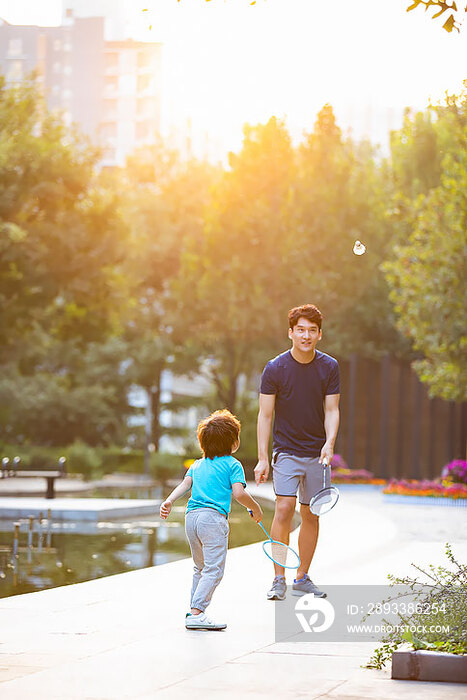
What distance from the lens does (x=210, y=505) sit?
7.21 meters

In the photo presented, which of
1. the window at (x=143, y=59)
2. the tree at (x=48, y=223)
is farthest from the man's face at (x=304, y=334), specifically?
the window at (x=143, y=59)

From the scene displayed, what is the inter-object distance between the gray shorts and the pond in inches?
98.2

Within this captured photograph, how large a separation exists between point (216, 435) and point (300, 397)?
1.41 meters

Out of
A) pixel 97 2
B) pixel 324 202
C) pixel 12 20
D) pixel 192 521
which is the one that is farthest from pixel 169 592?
pixel 97 2

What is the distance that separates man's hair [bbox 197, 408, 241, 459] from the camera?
7.24m

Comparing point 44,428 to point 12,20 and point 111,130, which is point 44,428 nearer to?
point 12,20

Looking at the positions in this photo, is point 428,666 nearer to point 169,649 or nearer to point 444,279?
point 169,649

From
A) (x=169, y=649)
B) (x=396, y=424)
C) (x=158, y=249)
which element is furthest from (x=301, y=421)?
(x=158, y=249)

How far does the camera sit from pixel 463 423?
35500mm

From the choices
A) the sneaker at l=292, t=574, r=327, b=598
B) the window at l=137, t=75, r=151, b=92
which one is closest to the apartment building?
the window at l=137, t=75, r=151, b=92

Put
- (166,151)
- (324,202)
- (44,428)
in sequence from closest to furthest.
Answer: (324,202), (44,428), (166,151)

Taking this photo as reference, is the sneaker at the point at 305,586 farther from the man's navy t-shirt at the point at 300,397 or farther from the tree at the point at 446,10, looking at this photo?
the tree at the point at 446,10

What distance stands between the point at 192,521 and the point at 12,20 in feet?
171

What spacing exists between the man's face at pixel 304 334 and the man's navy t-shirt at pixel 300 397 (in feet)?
0.58
